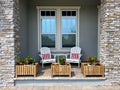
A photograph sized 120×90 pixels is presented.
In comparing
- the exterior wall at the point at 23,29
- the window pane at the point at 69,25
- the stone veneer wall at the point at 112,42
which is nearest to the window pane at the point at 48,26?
the window pane at the point at 69,25

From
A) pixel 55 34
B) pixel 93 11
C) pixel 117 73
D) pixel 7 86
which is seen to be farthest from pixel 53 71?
pixel 93 11

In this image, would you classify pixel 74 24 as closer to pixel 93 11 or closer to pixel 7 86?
pixel 93 11

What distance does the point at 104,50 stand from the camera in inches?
291

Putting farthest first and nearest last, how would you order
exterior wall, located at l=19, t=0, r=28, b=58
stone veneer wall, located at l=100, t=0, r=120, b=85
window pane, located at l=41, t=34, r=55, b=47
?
1. window pane, located at l=41, t=34, r=55, b=47
2. exterior wall, located at l=19, t=0, r=28, b=58
3. stone veneer wall, located at l=100, t=0, r=120, b=85

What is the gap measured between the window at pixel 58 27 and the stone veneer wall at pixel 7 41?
11.0 feet

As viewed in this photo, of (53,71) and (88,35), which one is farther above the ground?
(88,35)

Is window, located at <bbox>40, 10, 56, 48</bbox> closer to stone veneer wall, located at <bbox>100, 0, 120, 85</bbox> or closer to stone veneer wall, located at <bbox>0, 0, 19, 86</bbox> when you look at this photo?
stone veneer wall, located at <bbox>0, 0, 19, 86</bbox>

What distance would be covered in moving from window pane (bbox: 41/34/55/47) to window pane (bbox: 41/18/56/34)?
17cm

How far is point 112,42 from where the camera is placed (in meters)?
7.25

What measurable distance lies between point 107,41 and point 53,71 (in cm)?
180

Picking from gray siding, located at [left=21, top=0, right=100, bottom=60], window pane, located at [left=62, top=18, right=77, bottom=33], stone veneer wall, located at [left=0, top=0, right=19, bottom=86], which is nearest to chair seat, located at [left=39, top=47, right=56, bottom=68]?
gray siding, located at [left=21, top=0, right=100, bottom=60]

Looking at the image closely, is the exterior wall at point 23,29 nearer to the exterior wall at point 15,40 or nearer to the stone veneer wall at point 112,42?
the exterior wall at point 15,40

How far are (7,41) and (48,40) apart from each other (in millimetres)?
3641

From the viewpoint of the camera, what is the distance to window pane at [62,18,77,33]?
10516 mm
